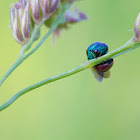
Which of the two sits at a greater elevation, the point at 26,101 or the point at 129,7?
the point at 129,7

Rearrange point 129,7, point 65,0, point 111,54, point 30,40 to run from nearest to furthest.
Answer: point 111,54 → point 30,40 → point 65,0 → point 129,7

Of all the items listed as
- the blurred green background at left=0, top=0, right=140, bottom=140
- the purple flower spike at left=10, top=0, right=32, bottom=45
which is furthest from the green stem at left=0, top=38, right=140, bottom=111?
the blurred green background at left=0, top=0, right=140, bottom=140

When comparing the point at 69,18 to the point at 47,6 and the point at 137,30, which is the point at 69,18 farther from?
the point at 137,30

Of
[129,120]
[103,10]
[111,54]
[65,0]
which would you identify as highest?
[103,10]

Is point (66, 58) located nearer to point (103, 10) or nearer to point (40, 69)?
point (40, 69)

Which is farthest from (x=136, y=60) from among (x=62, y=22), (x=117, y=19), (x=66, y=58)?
(x=62, y=22)

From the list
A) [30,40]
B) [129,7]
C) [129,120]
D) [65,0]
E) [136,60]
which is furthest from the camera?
[129,7]
